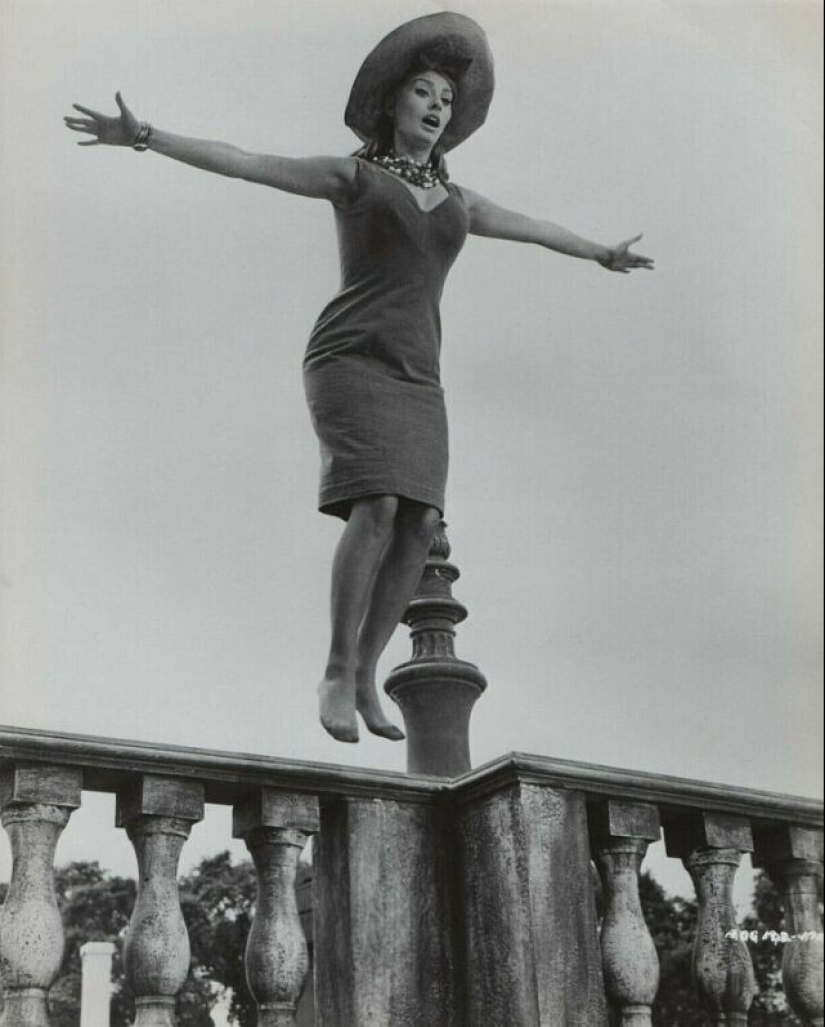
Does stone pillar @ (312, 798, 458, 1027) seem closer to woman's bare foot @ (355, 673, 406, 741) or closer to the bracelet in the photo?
woman's bare foot @ (355, 673, 406, 741)

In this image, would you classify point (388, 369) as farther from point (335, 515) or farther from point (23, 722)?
point (23, 722)

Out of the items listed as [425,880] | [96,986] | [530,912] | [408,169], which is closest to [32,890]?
[425,880]

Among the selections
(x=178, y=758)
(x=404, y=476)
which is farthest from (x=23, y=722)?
(x=404, y=476)

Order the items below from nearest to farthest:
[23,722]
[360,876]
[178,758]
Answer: [178,758], [360,876], [23,722]

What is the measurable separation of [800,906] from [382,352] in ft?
7.25

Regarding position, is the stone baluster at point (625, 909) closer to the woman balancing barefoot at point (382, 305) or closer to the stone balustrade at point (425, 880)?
the stone balustrade at point (425, 880)

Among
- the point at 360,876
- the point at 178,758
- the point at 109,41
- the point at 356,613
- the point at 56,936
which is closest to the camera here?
the point at 56,936

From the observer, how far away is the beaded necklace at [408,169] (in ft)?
16.3

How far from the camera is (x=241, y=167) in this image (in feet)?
15.1

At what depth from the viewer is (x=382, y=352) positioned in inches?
185

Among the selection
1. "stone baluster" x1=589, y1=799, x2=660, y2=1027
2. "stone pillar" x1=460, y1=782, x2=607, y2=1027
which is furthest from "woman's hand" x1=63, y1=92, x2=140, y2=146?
"stone baluster" x1=589, y1=799, x2=660, y2=1027

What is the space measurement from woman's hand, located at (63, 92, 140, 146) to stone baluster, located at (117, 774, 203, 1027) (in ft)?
6.40

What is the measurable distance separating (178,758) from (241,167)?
1.98 m

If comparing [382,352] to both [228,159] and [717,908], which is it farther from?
[717,908]
